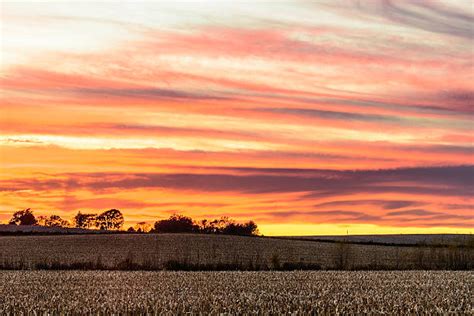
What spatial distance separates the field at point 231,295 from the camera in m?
21.8

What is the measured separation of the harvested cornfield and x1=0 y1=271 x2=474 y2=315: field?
571 inches

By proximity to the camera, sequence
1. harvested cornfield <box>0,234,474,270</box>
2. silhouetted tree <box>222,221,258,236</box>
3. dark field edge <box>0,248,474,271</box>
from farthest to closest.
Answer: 1. silhouetted tree <box>222,221,258,236</box>
2. harvested cornfield <box>0,234,474,270</box>
3. dark field edge <box>0,248,474,271</box>

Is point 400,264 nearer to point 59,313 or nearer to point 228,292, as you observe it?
point 228,292

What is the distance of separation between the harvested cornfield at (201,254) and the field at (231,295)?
14.5m

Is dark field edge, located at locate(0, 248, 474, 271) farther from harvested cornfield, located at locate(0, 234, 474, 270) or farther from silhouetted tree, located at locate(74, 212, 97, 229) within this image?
silhouetted tree, located at locate(74, 212, 97, 229)

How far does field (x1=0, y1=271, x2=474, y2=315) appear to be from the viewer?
21828mm

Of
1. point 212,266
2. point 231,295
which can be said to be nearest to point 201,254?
point 212,266

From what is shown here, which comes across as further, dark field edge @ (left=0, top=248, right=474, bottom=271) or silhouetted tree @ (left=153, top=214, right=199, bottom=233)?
silhouetted tree @ (left=153, top=214, right=199, bottom=233)

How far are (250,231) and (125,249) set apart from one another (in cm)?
3829

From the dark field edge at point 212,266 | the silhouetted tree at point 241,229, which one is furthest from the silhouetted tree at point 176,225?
the dark field edge at point 212,266

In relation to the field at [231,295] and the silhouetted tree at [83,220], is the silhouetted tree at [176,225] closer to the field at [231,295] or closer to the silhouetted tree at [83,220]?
the silhouetted tree at [83,220]

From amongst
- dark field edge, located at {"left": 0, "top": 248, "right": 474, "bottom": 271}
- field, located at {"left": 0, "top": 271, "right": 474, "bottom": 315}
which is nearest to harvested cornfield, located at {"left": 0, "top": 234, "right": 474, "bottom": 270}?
dark field edge, located at {"left": 0, "top": 248, "right": 474, "bottom": 271}

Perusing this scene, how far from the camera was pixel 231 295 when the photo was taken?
25.5m

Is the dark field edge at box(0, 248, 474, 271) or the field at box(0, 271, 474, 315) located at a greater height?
the dark field edge at box(0, 248, 474, 271)
